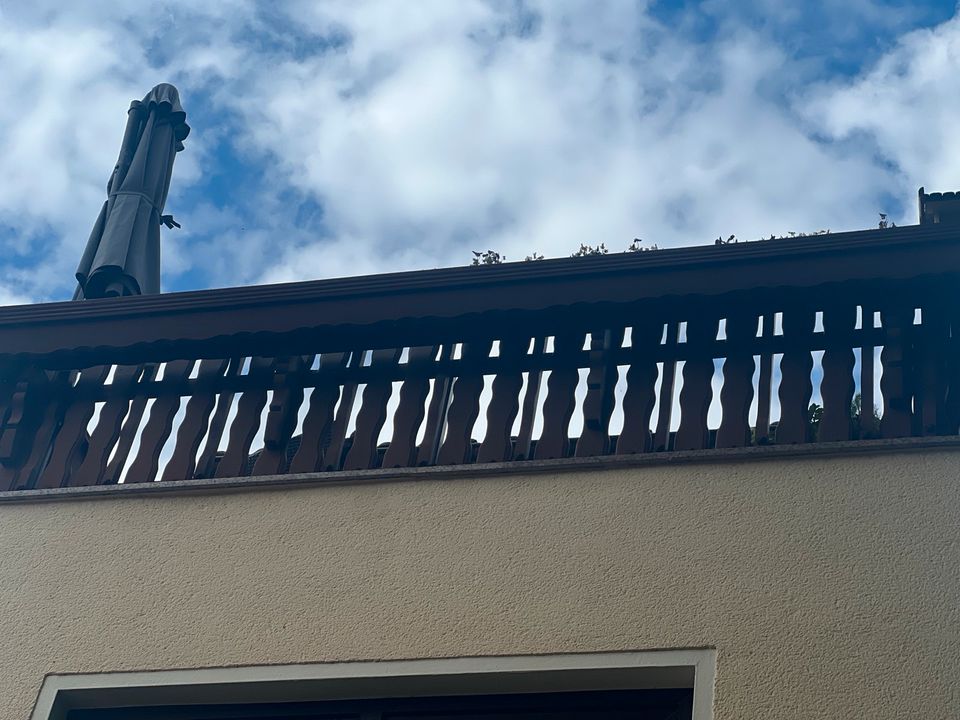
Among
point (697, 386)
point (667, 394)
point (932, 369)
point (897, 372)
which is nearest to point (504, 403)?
point (667, 394)

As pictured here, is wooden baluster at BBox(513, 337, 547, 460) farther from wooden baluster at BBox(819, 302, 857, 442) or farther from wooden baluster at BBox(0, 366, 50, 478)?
wooden baluster at BBox(0, 366, 50, 478)

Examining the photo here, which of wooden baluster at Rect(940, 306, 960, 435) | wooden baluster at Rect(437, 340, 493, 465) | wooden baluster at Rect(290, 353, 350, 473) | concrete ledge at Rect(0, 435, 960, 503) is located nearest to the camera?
concrete ledge at Rect(0, 435, 960, 503)

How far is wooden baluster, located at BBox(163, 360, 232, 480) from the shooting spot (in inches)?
208

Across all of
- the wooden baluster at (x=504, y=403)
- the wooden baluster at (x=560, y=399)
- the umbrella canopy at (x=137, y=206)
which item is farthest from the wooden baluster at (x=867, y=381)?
the umbrella canopy at (x=137, y=206)

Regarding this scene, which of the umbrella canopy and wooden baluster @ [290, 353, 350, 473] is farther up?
the umbrella canopy

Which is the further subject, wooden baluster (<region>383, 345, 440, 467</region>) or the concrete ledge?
wooden baluster (<region>383, 345, 440, 467</region>)

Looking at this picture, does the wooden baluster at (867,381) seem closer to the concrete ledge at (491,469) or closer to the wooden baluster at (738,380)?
the concrete ledge at (491,469)

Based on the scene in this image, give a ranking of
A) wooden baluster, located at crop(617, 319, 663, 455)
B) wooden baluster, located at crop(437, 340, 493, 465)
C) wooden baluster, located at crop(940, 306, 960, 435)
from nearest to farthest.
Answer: wooden baluster, located at crop(940, 306, 960, 435), wooden baluster, located at crop(617, 319, 663, 455), wooden baluster, located at crop(437, 340, 493, 465)

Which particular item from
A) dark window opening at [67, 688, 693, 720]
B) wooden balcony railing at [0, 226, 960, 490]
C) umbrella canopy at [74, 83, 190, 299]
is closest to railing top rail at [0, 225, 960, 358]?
wooden balcony railing at [0, 226, 960, 490]

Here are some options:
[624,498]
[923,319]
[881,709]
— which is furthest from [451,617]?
[923,319]

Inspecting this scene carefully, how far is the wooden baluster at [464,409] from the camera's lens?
5059 mm

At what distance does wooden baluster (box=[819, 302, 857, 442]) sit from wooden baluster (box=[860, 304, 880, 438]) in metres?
0.04

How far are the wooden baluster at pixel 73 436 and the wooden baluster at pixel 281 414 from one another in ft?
2.67

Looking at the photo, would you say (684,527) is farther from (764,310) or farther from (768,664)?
(764,310)
